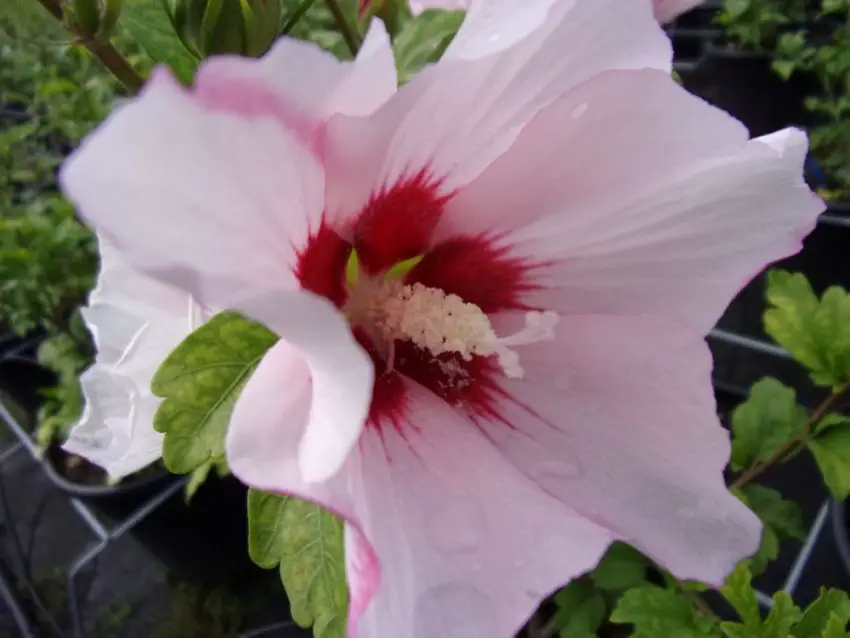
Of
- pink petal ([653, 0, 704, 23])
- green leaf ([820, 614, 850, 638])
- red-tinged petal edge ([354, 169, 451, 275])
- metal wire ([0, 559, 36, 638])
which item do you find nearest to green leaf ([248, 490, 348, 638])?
red-tinged petal edge ([354, 169, 451, 275])

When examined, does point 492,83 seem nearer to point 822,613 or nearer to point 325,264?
point 325,264

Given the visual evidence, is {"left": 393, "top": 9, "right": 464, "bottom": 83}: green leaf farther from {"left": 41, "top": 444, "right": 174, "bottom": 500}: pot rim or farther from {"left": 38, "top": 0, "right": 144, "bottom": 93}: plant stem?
{"left": 41, "top": 444, "right": 174, "bottom": 500}: pot rim

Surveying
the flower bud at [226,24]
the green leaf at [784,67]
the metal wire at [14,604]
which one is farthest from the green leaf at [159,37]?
the green leaf at [784,67]

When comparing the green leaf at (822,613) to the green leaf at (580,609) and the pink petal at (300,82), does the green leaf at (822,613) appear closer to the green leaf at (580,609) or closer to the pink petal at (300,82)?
the green leaf at (580,609)

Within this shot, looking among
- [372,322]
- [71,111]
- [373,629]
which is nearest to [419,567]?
[373,629]

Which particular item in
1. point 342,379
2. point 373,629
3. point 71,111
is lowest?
point 71,111

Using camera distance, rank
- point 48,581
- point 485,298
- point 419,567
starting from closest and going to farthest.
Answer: point 419,567
point 485,298
point 48,581

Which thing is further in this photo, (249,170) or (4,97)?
(4,97)

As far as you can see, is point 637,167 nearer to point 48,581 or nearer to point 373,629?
point 373,629
